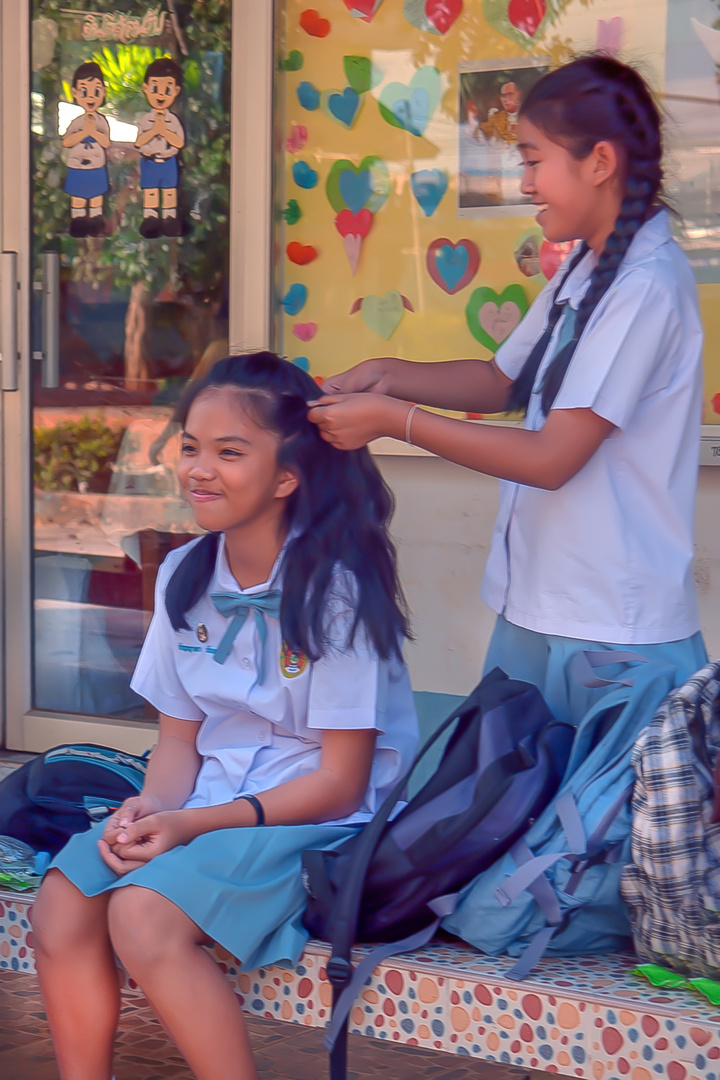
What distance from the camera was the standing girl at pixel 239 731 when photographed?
1896 millimetres

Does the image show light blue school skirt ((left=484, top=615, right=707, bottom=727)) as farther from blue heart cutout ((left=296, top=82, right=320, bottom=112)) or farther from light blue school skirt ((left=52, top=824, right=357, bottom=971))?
blue heart cutout ((left=296, top=82, right=320, bottom=112))

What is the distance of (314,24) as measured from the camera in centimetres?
378

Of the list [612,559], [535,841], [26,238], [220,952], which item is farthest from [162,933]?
[26,238]

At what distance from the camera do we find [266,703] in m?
2.16

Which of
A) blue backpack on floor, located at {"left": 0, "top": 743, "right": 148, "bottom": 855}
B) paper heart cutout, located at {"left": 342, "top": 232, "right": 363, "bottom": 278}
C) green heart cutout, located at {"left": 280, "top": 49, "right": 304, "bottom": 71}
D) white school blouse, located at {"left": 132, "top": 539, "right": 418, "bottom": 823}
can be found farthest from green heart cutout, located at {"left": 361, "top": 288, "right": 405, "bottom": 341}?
blue backpack on floor, located at {"left": 0, "top": 743, "right": 148, "bottom": 855}

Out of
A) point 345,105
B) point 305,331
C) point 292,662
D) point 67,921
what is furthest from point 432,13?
point 67,921

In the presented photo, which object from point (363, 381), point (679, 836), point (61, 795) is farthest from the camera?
point (61, 795)

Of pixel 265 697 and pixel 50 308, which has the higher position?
pixel 50 308

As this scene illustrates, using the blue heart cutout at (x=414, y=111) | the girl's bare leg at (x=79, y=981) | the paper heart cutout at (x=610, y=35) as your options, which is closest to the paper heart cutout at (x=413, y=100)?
the blue heart cutout at (x=414, y=111)

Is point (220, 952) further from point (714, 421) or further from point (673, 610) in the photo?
point (714, 421)

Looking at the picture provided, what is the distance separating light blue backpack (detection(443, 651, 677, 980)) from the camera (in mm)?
1854

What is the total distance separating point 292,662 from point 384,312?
1.85 m

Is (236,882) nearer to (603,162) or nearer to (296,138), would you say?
(603,162)

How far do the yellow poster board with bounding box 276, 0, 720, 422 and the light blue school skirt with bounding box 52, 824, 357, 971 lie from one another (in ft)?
6.67
